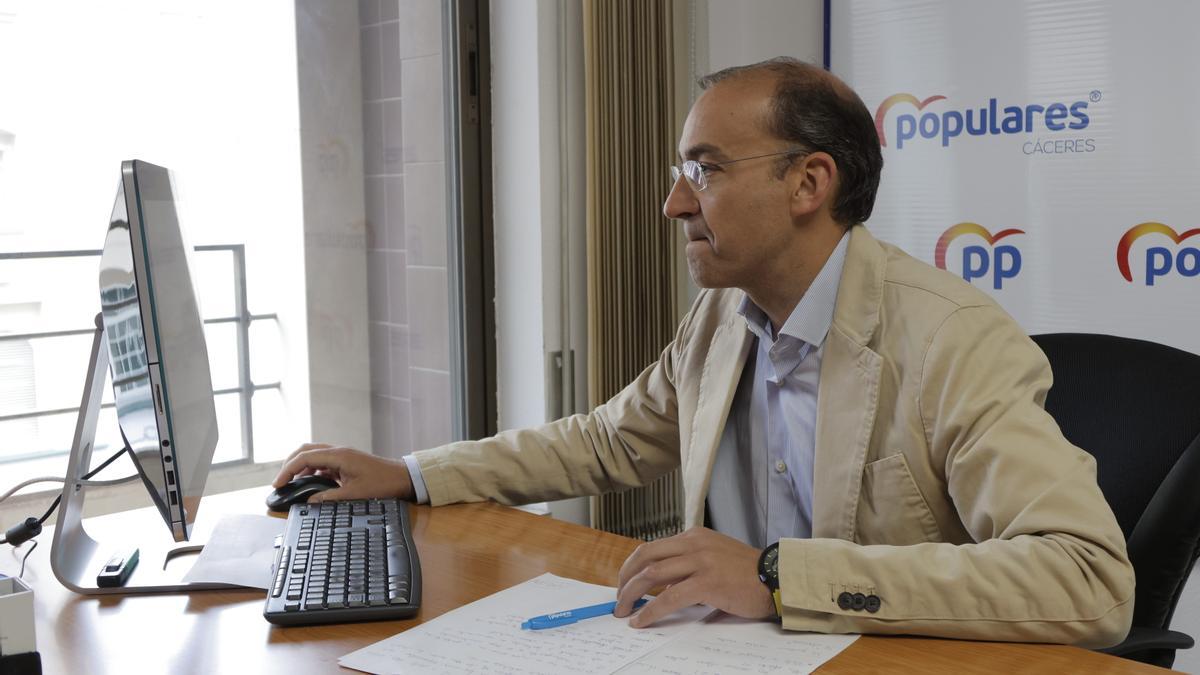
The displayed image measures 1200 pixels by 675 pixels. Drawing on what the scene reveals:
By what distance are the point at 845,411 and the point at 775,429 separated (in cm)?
19

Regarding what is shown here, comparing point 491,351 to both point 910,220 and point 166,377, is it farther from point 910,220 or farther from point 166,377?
point 166,377

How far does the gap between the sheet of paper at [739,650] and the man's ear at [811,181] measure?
2.06 ft

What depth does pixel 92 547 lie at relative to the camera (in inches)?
60.2

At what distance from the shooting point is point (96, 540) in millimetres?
1593

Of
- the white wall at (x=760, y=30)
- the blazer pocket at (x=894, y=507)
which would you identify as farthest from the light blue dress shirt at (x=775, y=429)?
the white wall at (x=760, y=30)

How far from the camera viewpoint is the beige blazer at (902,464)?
1.17m

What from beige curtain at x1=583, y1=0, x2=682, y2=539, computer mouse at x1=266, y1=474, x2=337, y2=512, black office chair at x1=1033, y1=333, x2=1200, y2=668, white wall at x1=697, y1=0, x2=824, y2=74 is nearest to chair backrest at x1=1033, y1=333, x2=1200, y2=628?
black office chair at x1=1033, y1=333, x2=1200, y2=668

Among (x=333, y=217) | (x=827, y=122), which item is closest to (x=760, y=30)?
→ (x=333, y=217)

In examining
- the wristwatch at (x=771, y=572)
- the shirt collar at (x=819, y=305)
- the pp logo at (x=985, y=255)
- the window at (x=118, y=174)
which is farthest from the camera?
the pp logo at (x=985, y=255)

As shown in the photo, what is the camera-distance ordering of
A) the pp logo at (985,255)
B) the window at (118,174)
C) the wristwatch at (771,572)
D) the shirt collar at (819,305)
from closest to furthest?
the wristwatch at (771,572) → the shirt collar at (819,305) → the window at (118,174) → the pp logo at (985,255)

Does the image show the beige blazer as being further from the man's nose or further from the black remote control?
the black remote control

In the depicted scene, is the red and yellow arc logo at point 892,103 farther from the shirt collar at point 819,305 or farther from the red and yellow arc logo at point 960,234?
the shirt collar at point 819,305

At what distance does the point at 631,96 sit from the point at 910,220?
3.06 feet

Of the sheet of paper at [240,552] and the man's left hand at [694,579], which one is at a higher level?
the man's left hand at [694,579]
